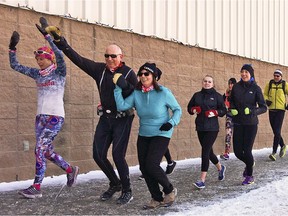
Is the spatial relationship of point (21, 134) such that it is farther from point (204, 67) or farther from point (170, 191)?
point (204, 67)

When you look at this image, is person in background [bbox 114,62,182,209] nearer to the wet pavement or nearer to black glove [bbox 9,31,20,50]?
the wet pavement

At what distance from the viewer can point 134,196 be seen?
586 centimetres

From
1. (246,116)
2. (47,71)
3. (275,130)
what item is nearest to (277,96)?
(275,130)

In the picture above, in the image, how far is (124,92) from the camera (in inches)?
208

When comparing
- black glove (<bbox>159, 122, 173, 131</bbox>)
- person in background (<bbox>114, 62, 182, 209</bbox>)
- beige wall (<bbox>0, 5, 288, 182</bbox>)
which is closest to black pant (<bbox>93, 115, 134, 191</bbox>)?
person in background (<bbox>114, 62, 182, 209</bbox>)

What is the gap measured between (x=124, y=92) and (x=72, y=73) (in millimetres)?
2340

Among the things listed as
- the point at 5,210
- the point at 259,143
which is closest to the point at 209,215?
the point at 5,210

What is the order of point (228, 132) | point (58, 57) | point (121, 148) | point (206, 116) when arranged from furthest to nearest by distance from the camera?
point (228, 132) < point (206, 116) < point (58, 57) < point (121, 148)

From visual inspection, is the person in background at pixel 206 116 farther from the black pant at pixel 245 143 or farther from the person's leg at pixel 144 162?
the person's leg at pixel 144 162

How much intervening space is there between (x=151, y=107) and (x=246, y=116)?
2.18 meters

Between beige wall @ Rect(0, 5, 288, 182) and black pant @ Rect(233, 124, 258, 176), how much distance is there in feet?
7.36

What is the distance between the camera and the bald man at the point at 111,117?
536 cm

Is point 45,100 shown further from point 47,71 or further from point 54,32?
point 54,32

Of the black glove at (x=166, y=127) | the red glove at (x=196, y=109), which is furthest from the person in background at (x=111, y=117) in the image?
the red glove at (x=196, y=109)
